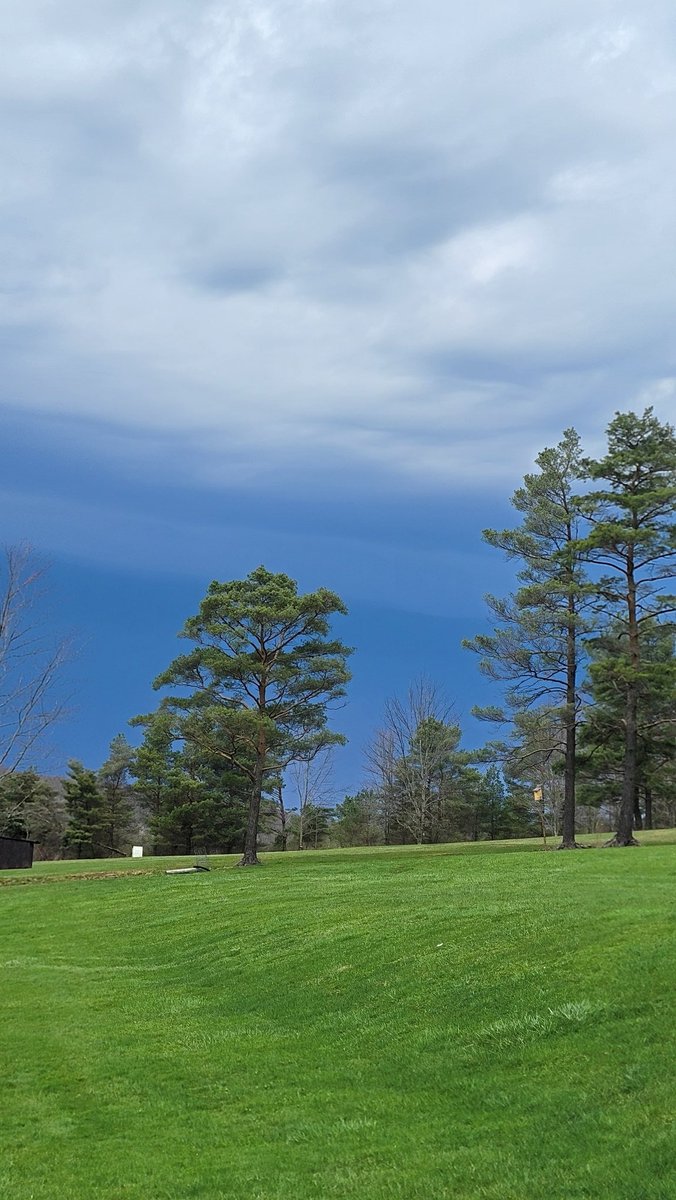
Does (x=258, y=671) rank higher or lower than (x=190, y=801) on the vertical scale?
higher

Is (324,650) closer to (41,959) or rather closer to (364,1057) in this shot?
(41,959)

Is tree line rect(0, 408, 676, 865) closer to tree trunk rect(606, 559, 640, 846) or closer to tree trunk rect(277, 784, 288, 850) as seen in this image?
tree trunk rect(606, 559, 640, 846)

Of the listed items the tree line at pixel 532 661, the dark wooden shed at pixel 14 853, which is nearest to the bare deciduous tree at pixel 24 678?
the tree line at pixel 532 661

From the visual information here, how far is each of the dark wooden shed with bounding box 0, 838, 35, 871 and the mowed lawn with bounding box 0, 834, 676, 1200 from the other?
20.9 metres

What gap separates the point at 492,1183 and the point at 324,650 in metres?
29.1

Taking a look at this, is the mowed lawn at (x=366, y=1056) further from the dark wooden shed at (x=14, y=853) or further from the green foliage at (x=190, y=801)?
the green foliage at (x=190, y=801)

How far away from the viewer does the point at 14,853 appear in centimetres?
3359

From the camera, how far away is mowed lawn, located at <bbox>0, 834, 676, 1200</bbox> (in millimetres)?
4797

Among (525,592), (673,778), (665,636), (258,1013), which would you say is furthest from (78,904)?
(673,778)

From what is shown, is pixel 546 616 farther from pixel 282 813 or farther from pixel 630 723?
pixel 282 813

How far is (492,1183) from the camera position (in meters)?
4.45

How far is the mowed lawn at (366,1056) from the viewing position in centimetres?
480

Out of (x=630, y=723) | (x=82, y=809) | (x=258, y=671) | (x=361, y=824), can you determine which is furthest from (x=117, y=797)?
(x=630, y=723)

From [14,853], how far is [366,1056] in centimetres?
2983
